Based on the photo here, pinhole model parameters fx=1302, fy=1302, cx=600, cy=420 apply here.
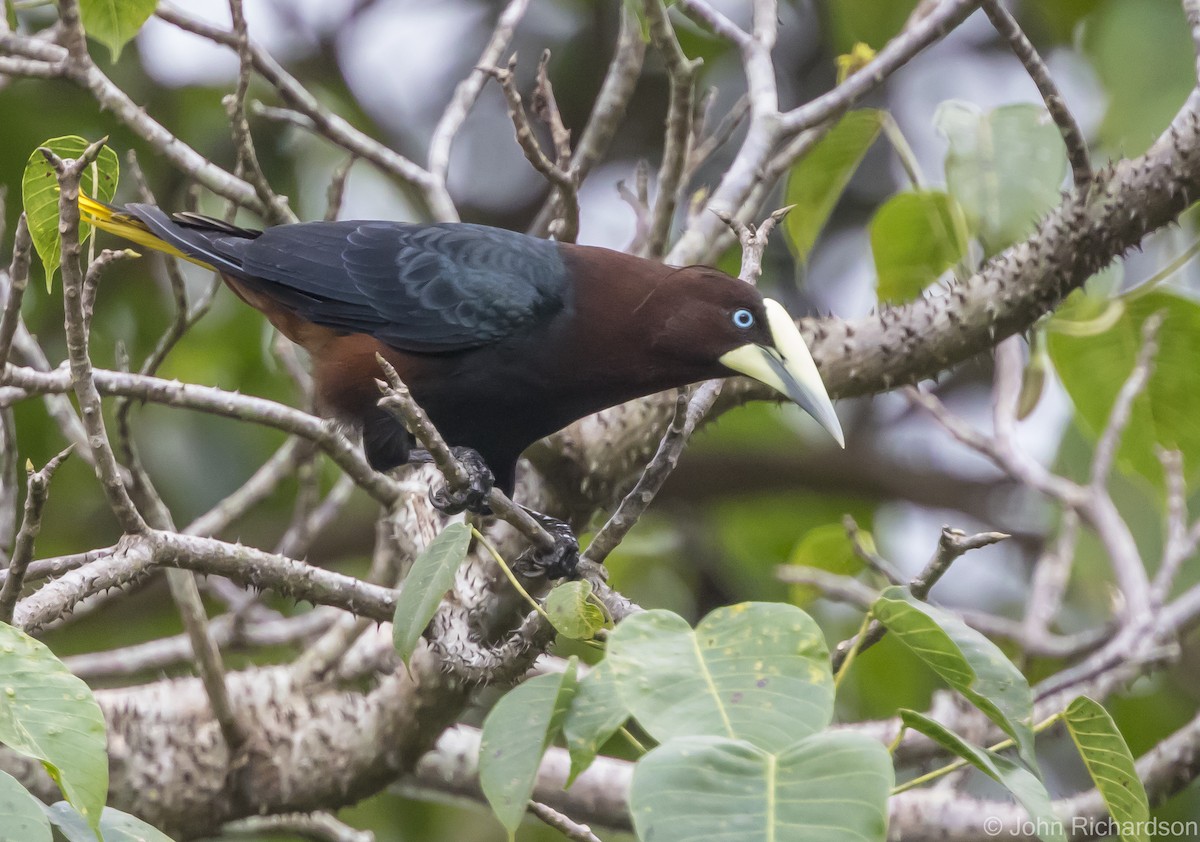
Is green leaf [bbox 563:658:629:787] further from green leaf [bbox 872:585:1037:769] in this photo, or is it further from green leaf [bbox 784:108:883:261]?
green leaf [bbox 784:108:883:261]

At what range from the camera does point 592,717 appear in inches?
51.6

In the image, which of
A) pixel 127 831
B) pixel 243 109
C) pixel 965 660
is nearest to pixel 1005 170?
pixel 243 109

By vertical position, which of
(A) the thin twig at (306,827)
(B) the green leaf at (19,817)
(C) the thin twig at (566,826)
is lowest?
(A) the thin twig at (306,827)

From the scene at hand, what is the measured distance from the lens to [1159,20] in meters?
3.47

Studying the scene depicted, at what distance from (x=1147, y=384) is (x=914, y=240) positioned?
0.66 metres

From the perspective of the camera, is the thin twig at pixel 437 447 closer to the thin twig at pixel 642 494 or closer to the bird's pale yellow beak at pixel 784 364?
the thin twig at pixel 642 494

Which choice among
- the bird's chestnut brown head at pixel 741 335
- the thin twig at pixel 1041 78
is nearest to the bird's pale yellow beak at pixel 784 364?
the bird's chestnut brown head at pixel 741 335

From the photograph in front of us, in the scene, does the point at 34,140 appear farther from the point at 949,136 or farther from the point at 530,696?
the point at 530,696

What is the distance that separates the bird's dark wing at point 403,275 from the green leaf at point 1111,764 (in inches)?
65.4

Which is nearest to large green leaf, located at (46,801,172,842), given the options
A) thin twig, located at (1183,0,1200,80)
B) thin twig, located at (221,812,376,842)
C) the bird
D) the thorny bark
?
the thorny bark

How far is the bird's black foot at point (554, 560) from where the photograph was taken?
2389 millimetres

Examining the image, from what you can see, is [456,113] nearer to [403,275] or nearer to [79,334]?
[403,275]

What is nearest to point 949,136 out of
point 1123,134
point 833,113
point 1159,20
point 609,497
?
point 833,113

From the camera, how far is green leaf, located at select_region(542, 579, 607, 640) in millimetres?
1567
